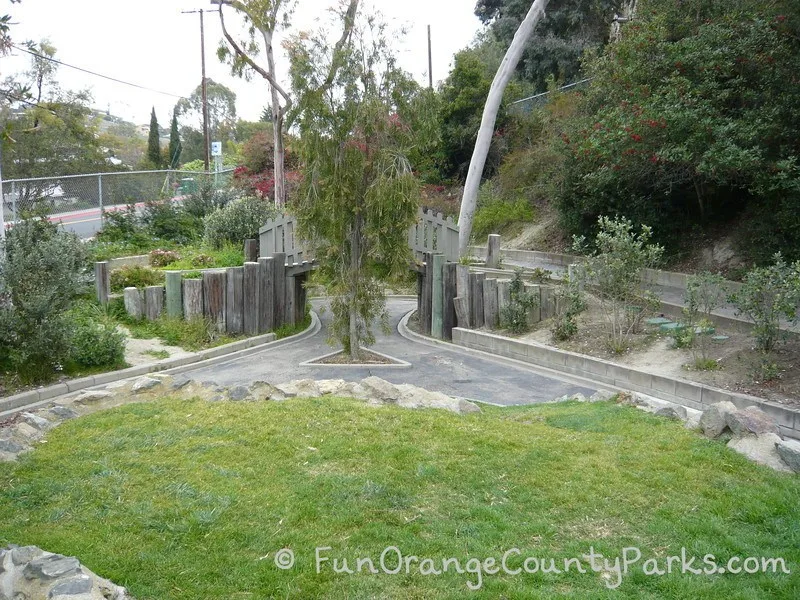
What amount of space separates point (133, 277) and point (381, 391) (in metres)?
9.81

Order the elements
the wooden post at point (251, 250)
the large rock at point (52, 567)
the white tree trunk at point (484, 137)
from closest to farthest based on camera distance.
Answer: the large rock at point (52, 567) → the wooden post at point (251, 250) → the white tree trunk at point (484, 137)

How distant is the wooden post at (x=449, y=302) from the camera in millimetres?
15625

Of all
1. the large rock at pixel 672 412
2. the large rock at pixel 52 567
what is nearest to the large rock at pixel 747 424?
the large rock at pixel 672 412

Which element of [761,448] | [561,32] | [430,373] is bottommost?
[430,373]

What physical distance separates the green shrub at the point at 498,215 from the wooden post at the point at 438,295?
9316mm

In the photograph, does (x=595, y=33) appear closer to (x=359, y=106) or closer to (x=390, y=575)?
(x=359, y=106)

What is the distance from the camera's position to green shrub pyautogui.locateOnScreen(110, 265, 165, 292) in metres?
15.6

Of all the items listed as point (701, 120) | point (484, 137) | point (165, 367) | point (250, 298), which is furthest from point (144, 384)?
point (484, 137)

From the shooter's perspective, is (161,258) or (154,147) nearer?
(161,258)

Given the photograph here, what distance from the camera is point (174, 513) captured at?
4.59 m

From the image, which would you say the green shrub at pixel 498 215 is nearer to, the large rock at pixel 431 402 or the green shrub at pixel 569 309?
Answer: the green shrub at pixel 569 309

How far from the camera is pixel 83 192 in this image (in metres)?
20.4

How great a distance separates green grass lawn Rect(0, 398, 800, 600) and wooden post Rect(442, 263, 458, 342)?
348 inches

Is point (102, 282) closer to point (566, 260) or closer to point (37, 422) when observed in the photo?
point (37, 422)
